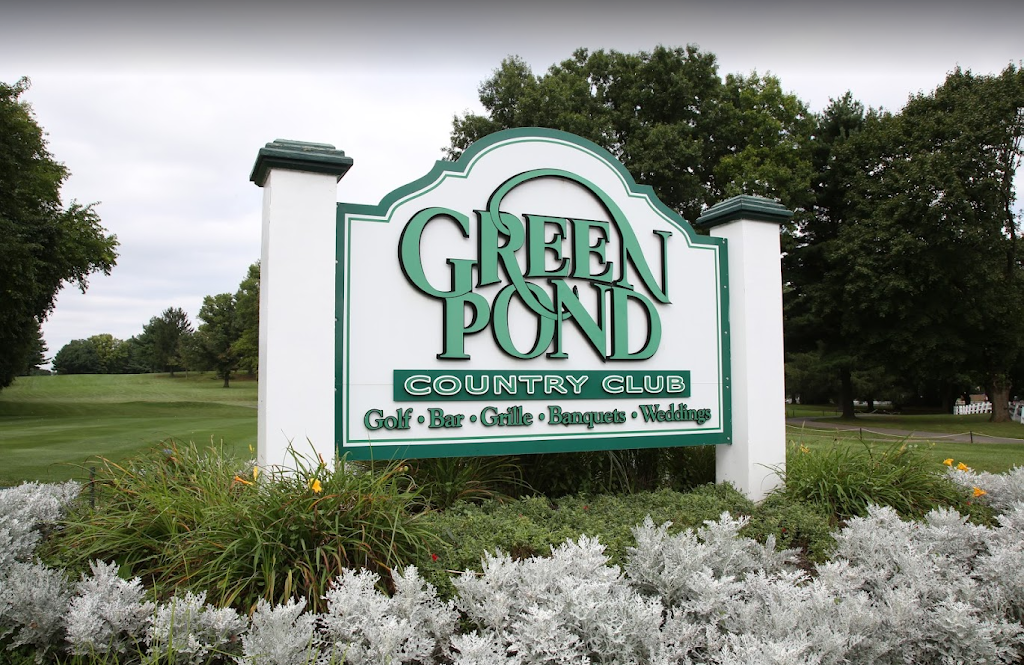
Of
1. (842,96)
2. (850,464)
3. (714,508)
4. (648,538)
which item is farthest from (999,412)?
(648,538)

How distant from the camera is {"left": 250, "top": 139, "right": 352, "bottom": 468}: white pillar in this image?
14.9 feet

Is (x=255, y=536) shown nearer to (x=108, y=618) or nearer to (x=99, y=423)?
(x=108, y=618)

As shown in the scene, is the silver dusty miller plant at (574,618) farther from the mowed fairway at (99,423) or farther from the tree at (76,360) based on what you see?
the tree at (76,360)

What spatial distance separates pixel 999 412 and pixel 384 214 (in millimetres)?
27019

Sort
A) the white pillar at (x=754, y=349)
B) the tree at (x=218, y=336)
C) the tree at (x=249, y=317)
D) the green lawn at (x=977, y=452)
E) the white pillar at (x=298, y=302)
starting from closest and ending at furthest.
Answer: the white pillar at (x=298, y=302)
the white pillar at (x=754, y=349)
the green lawn at (x=977, y=452)
the tree at (x=249, y=317)
the tree at (x=218, y=336)

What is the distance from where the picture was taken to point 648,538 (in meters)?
3.76

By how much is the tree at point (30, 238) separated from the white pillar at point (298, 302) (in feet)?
57.3

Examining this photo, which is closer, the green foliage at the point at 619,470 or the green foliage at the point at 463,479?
the green foliage at the point at 463,479

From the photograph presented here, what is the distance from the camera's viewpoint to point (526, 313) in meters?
5.39

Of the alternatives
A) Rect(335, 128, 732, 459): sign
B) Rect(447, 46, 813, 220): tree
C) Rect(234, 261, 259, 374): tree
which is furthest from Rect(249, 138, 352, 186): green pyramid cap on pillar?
Rect(234, 261, 259, 374): tree

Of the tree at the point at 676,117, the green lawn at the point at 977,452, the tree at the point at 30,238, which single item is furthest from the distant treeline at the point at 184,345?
the green lawn at the point at 977,452

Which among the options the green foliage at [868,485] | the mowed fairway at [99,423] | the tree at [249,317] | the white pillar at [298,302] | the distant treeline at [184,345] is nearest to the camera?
the white pillar at [298,302]

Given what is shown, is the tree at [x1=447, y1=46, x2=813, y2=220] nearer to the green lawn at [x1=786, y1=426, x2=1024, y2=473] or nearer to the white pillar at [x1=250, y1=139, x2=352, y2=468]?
the green lawn at [x1=786, y1=426, x2=1024, y2=473]

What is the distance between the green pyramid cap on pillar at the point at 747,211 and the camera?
624cm
